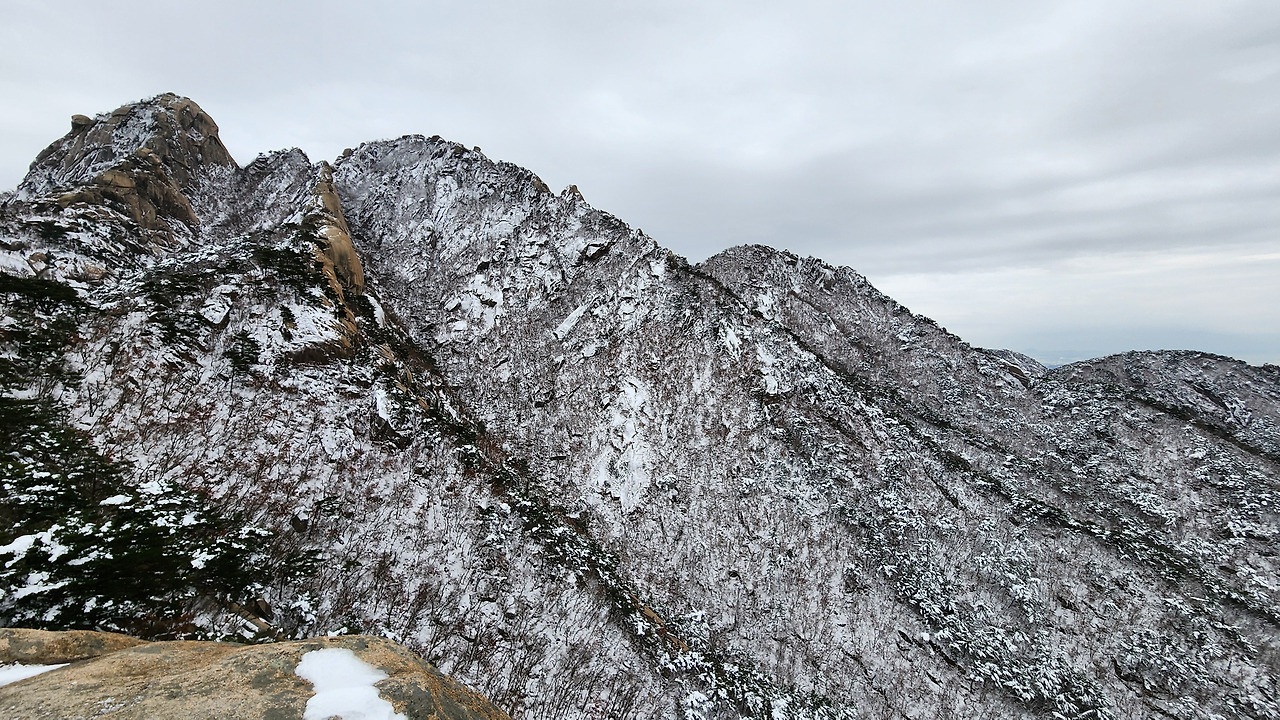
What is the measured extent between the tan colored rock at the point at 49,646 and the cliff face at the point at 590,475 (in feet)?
9.45

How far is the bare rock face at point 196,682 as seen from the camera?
15.0 ft

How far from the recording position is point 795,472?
1948cm

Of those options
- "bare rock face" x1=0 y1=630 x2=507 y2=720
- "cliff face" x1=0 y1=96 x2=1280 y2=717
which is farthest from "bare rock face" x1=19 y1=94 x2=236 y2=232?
"bare rock face" x1=0 y1=630 x2=507 y2=720

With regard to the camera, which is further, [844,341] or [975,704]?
[844,341]

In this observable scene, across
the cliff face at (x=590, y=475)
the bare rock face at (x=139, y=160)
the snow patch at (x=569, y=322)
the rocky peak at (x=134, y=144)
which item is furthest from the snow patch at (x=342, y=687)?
the rocky peak at (x=134, y=144)

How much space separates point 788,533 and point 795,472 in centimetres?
272

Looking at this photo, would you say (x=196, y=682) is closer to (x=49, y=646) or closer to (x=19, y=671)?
(x=19, y=671)

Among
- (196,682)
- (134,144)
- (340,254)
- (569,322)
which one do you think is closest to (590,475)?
(569,322)

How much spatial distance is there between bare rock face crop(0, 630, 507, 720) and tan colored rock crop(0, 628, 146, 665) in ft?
→ 0.04

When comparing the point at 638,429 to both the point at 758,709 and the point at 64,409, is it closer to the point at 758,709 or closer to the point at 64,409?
the point at 758,709

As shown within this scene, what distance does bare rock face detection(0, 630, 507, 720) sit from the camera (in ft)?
15.0

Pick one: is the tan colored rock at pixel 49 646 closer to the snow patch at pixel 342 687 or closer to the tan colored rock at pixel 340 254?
the snow patch at pixel 342 687

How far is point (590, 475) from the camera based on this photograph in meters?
19.3

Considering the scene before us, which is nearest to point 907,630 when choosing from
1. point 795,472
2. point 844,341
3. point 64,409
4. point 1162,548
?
point 795,472
